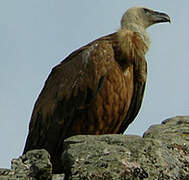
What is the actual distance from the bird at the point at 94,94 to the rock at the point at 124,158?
11.8 feet

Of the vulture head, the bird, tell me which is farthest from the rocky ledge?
the vulture head

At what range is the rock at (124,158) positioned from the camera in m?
4.92

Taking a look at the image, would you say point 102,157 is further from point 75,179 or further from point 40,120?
point 40,120

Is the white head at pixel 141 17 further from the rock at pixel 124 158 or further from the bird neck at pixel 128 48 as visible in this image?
the rock at pixel 124 158

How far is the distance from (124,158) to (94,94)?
4.14 m

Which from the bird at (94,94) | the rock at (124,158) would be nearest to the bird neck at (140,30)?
the bird at (94,94)

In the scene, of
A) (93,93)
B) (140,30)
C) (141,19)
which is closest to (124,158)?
(93,93)

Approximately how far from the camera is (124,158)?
505 cm

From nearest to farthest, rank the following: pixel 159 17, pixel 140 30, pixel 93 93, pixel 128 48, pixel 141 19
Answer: pixel 93 93 < pixel 128 48 < pixel 140 30 < pixel 141 19 < pixel 159 17

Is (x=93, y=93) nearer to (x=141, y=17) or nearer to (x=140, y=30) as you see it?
(x=140, y=30)

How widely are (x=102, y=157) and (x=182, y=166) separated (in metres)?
0.69

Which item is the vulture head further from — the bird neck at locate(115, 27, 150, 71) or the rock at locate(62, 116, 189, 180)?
the rock at locate(62, 116, 189, 180)

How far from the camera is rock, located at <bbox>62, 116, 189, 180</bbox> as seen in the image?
492 centimetres

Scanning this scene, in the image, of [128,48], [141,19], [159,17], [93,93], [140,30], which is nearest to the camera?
[93,93]
